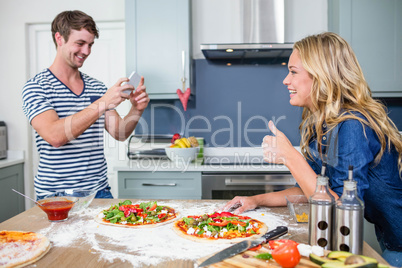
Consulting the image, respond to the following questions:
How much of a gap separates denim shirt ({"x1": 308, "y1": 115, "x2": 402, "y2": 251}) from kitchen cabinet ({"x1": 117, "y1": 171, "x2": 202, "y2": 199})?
1397mm

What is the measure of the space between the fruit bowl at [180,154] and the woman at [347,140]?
1446 mm

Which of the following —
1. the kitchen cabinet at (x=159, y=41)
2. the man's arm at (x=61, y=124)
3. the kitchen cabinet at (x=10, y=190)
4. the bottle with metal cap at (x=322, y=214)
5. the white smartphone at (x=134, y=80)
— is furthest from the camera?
the kitchen cabinet at (x=10, y=190)

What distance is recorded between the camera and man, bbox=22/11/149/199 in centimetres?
181

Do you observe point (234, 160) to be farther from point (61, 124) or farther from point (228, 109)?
point (61, 124)

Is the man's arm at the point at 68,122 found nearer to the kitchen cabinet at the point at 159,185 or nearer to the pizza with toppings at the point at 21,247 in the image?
the pizza with toppings at the point at 21,247

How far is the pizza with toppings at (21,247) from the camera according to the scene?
3.28 feet

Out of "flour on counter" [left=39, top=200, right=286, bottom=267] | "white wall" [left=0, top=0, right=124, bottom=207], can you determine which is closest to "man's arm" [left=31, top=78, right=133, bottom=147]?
"flour on counter" [left=39, top=200, right=286, bottom=267]

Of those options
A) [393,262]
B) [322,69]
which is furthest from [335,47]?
[393,262]

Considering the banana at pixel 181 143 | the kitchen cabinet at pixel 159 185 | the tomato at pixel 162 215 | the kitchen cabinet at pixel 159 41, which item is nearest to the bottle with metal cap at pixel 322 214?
the tomato at pixel 162 215

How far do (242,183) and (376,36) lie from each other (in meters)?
1.58

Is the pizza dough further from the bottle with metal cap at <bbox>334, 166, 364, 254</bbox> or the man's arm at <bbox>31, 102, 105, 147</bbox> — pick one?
the man's arm at <bbox>31, 102, 105, 147</bbox>

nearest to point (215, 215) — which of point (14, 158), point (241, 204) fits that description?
point (241, 204)

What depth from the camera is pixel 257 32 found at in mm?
2971

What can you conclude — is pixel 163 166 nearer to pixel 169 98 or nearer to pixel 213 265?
pixel 169 98
